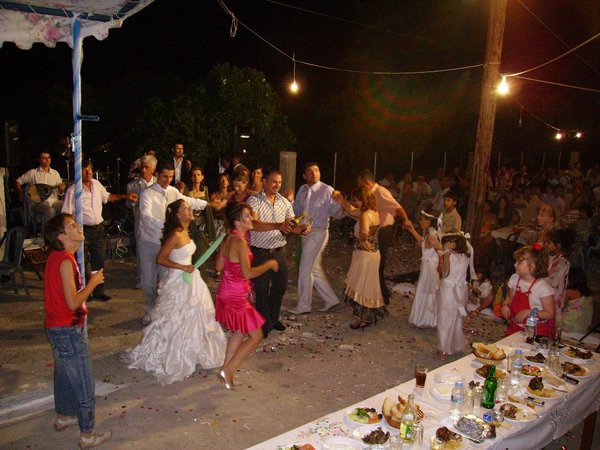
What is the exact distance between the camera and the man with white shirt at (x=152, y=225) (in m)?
6.10

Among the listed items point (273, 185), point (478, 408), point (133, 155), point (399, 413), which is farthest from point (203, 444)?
point (133, 155)

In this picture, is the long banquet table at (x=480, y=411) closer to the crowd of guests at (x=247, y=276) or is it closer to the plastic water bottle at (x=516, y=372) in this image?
the plastic water bottle at (x=516, y=372)

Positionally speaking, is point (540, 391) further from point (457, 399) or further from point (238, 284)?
point (238, 284)

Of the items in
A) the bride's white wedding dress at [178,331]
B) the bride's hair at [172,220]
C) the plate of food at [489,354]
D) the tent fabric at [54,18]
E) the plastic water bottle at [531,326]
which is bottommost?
the bride's white wedding dress at [178,331]

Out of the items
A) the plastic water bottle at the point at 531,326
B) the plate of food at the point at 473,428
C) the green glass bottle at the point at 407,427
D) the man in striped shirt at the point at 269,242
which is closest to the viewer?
the green glass bottle at the point at 407,427

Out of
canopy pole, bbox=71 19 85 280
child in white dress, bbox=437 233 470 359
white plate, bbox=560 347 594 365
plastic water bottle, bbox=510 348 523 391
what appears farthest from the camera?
child in white dress, bbox=437 233 470 359

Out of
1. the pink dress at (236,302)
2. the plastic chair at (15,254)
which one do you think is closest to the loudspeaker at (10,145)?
the plastic chair at (15,254)

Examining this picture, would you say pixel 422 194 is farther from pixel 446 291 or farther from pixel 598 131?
pixel 598 131

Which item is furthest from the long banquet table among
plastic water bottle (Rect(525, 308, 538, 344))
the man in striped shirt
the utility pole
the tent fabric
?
the utility pole

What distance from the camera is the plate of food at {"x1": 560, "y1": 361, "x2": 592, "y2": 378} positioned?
383cm

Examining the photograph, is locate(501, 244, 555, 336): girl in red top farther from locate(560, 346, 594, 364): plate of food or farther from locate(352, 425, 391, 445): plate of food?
locate(352, 425, 391, 445): plate of food

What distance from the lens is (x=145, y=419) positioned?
4328 millimetres

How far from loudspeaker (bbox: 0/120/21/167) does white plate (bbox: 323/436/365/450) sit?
6002 mm

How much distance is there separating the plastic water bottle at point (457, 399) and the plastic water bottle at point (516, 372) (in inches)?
19.3
